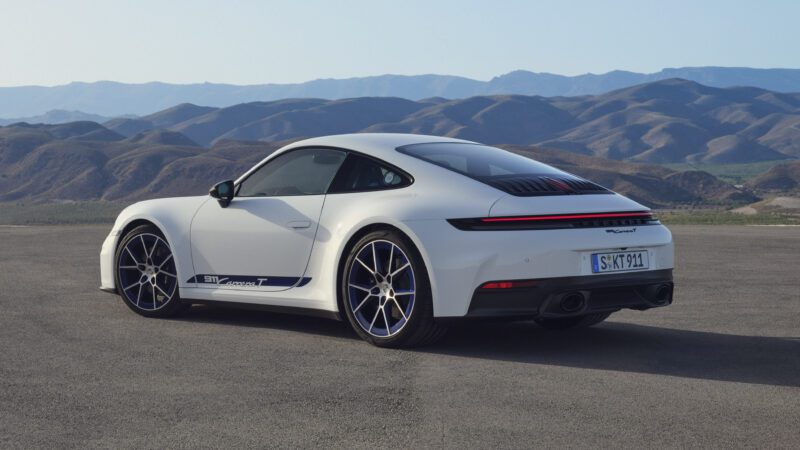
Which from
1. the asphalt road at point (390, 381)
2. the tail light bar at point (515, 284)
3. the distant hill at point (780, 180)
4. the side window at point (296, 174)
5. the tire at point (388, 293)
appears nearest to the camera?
the asphalt road at point (390, 381)

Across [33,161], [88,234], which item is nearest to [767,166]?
[33,161]

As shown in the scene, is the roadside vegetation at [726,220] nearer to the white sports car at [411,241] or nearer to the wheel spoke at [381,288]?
the white sports car at [411,241]

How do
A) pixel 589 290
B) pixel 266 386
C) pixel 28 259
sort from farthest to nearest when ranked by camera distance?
pixel 28 259 < pixel 589 290 < pixel 266 386

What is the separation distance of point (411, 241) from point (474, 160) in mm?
939

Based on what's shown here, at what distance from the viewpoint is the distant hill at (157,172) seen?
11631cm

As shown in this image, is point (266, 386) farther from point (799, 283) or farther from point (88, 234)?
point (88, 234)

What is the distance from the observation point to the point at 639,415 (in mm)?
5074

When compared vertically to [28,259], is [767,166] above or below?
below

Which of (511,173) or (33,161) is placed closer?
(511,173)

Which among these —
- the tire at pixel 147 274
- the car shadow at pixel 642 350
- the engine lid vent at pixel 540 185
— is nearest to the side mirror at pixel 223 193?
the tire at pixel 147 274

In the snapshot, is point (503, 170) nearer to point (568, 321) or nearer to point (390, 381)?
point (568, 321)

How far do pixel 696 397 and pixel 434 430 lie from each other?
1530 millimetres

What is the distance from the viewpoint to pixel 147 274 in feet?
27.9

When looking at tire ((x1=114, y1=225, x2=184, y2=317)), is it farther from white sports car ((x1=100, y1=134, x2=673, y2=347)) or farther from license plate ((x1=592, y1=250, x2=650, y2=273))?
license plate ((x1=592, y1=250, x2=650, y2=273))
